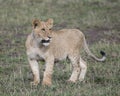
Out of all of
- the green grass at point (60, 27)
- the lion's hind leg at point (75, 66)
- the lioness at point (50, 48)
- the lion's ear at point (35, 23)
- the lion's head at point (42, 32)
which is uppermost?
the lion's ear at point (35, 23)

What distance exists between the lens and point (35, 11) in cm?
1513

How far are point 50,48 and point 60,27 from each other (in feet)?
18.8

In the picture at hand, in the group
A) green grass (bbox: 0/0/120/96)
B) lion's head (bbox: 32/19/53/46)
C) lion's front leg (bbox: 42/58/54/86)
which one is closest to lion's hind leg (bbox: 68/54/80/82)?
green grass (bbox: 0/0/120/96)

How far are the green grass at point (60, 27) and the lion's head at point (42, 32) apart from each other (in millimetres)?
573

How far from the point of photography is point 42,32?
725 centimetres

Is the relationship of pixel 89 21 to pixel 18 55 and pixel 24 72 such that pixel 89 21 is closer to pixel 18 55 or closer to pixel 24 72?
pixel 18 55

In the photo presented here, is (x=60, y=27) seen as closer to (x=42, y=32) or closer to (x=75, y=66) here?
(x=75, y=66)

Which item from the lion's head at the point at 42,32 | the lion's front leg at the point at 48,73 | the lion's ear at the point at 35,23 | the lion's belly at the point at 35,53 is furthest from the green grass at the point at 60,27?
the lion's ear at the point at 35,23

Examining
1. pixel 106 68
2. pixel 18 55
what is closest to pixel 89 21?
pixel 18 55

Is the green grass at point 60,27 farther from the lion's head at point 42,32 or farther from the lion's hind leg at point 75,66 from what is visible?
the lion's head at point 42,32

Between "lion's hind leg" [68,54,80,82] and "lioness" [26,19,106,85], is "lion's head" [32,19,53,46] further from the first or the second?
"lion's hind leg" [68,54,80,82]

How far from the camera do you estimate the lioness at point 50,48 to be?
288 inches

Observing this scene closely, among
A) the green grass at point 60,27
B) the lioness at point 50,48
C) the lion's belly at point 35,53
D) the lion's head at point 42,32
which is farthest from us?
the lion's belly at point 35,53

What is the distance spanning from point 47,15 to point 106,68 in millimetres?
6184
